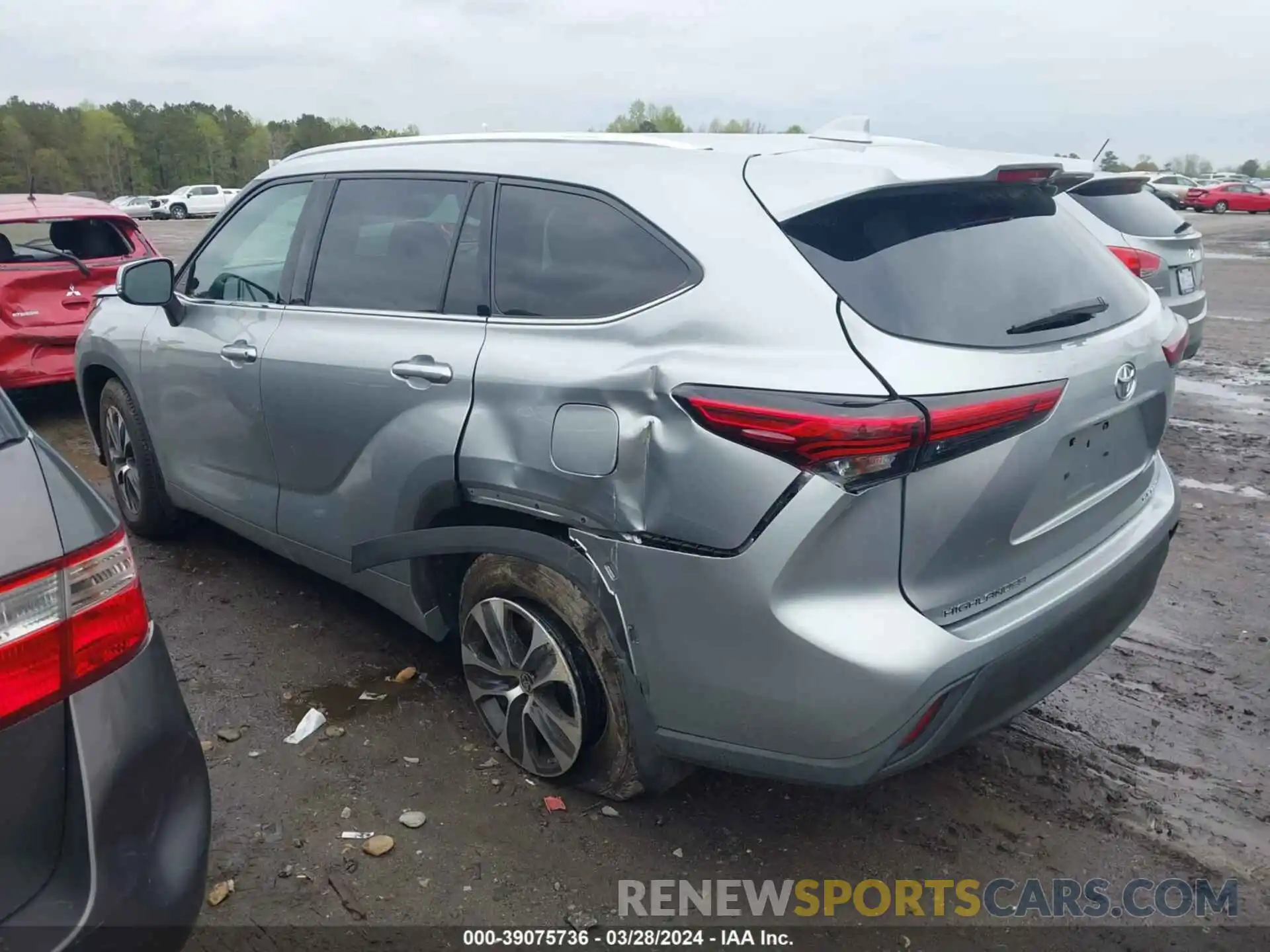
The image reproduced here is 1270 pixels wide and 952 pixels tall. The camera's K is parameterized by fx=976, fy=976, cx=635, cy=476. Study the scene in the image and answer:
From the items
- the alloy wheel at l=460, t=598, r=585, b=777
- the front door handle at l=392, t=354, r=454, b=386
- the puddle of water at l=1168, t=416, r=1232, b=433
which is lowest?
the puddle of water at l=1168, t=416, r=1232, b=433

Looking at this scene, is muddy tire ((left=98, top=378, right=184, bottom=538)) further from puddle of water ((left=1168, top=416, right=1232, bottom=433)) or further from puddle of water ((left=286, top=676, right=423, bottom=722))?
puddle of water ((left=1168, top=416, right=1232, bottom=433))

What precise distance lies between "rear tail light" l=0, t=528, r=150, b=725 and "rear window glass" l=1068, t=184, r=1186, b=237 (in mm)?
6769

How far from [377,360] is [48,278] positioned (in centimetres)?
513

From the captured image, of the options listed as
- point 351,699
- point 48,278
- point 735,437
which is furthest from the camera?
point 48,278

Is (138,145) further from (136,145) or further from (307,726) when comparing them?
(307,726)

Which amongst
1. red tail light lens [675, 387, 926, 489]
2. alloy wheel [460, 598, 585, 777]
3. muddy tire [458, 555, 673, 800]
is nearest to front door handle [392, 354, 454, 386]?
muddy tire [458, 555, 673, 800]

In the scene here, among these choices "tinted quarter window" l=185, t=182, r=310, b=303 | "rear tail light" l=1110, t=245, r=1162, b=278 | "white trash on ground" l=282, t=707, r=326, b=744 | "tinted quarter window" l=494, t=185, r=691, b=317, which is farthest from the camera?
"rear tail light" l=1110, t=245, r=1162, b=278

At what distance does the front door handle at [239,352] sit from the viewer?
363 cm

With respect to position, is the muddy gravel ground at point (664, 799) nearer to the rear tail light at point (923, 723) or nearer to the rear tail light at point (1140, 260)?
the rear tail light at point (923, 723)

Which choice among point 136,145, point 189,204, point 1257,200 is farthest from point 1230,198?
point 136,145

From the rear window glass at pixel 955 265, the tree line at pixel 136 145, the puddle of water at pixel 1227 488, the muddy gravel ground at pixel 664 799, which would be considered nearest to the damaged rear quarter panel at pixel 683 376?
the rear window glass at pixel 955 265

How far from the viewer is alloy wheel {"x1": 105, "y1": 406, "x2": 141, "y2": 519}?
186 inches

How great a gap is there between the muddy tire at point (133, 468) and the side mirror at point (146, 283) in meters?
0.77

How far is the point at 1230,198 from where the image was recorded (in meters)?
42.2
